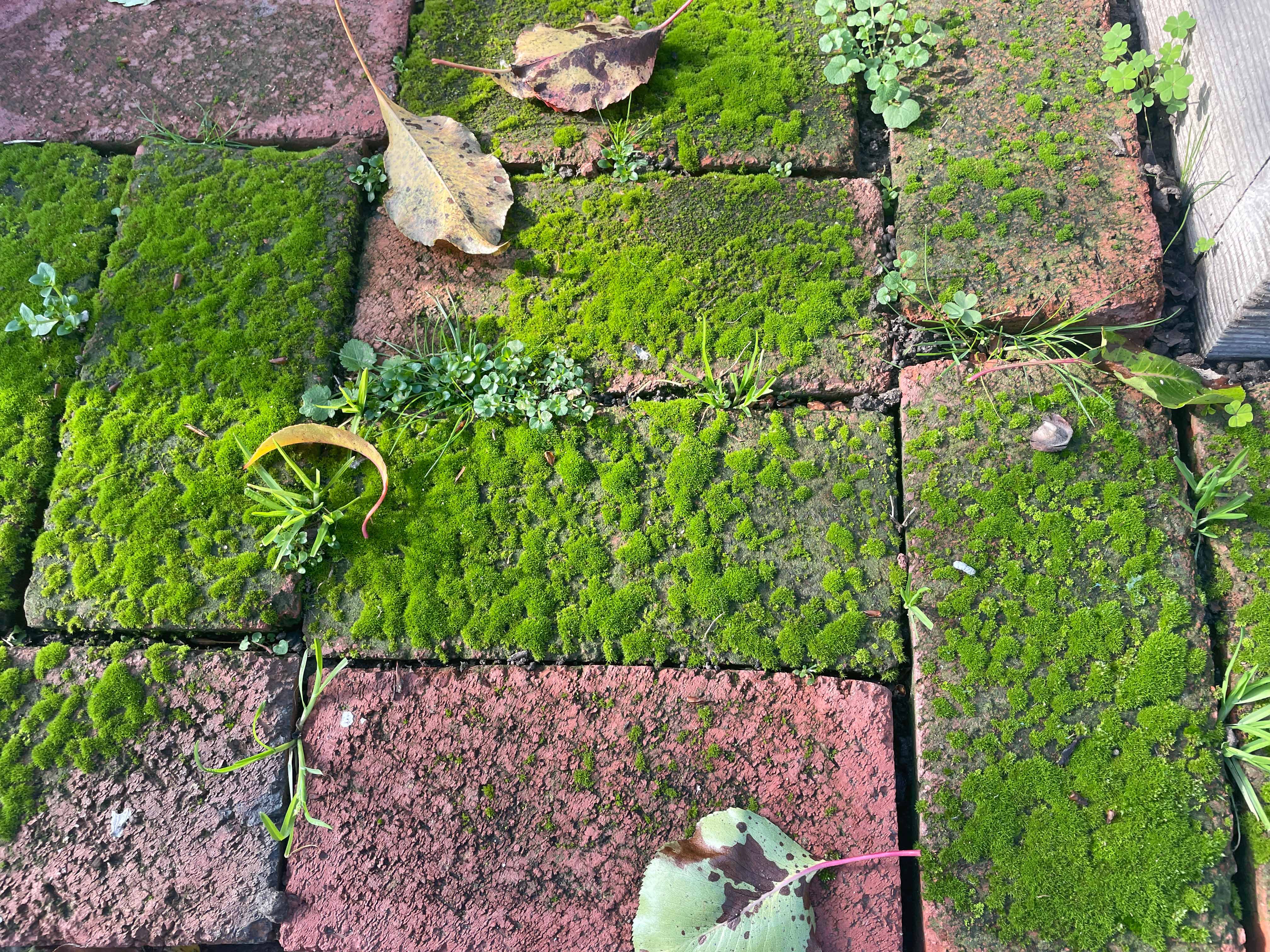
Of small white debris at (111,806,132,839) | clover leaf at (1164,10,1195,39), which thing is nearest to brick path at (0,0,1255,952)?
small white debris at (111,806,132,839)

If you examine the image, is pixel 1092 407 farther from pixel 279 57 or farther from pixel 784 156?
pixel 279 57

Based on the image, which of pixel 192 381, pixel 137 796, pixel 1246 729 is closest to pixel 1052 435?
pixel 1246 729

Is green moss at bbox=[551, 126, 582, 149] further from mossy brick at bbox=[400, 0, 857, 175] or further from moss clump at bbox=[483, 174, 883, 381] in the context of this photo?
moss clump at bbox=[483, 174, 883, 381]

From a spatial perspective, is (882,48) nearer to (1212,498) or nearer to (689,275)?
(689,275)

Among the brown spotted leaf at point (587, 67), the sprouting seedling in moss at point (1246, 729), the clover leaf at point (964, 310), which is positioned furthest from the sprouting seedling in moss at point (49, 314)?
the sprouting seedling in moss at point (1246, 729)

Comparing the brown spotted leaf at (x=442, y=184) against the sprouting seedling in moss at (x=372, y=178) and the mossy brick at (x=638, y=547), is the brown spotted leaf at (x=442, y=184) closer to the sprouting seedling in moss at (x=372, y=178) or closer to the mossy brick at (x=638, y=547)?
the sprouting seedling in moss at (x=372, y=178)

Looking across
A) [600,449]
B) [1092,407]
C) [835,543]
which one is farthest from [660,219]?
[1092,407]
